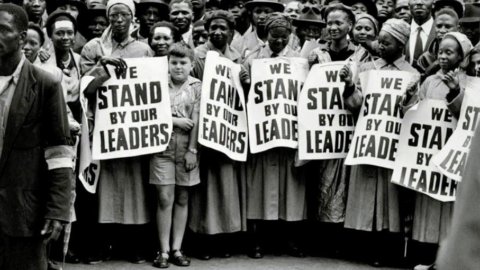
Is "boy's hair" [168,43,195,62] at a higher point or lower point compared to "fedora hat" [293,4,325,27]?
lower

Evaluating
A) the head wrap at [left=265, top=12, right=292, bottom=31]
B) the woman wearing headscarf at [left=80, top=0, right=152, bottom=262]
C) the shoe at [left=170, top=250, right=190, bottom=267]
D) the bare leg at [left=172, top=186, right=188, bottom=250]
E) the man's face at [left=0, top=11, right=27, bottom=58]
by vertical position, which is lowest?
the shoe at [left=170, top=250, right=190, bottom=267]

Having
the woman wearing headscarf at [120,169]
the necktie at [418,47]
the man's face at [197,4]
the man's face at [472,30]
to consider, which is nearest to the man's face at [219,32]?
the woman wearing headscarf at [120,169]

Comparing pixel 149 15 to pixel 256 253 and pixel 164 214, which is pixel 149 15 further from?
pixel 256 253

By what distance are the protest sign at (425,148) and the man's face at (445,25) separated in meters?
1.32

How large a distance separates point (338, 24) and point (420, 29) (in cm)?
180

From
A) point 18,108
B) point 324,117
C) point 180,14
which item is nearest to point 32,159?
point 18,108

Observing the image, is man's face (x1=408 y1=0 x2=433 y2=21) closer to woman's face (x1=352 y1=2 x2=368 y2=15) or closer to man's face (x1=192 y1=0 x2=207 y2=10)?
woman's face (x1=352 y1=2 x2=368 y2=15)

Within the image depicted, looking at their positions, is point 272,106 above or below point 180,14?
below

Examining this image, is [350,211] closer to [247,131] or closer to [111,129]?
[247,131]

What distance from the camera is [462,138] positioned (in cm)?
719

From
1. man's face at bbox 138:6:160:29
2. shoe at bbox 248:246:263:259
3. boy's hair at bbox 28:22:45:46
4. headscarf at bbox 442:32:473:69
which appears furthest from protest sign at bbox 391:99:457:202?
boy's hair at bbox 28:22:45:46

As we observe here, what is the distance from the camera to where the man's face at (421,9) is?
372 inches

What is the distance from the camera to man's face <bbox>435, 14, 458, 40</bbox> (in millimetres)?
8438

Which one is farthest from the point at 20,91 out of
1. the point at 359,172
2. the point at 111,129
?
the point at 359,172
